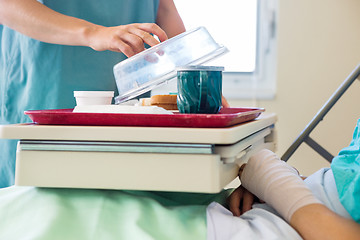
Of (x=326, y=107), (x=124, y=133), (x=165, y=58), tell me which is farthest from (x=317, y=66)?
(x=124, y=133)

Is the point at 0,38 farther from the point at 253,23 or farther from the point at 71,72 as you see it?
the point at 253,23

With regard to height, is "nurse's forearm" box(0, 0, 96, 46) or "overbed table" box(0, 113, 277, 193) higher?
"nurse's forearm" box(0, 0, 96, 46)

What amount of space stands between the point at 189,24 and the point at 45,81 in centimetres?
122

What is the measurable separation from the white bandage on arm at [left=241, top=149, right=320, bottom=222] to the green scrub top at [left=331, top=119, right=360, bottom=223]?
39 millimetres

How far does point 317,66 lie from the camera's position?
2.09 m

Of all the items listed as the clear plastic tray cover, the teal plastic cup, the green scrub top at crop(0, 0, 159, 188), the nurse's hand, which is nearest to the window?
the green scrub top at crop(0, 0, 159, 188)

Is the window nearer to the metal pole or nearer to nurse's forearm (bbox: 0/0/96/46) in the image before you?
the metal pole

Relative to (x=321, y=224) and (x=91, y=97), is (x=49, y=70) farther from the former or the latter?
(x=321, y=224)

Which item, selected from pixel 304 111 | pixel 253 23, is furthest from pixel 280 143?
pixel 253 23

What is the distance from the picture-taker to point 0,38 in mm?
1295

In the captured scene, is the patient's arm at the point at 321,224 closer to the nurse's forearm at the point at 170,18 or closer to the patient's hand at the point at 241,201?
the patient's hand at the point at 241,201

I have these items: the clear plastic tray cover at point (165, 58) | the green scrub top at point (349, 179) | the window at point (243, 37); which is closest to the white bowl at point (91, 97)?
the clear plastic tray cover at point (165, 58)

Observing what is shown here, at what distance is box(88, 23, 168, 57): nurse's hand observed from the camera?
829 millimetres

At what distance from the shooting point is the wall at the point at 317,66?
2.05 metres
